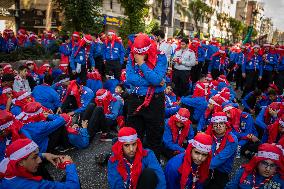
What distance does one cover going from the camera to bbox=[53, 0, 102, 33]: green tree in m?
12.5

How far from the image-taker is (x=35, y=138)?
14.2ft

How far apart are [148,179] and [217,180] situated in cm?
129

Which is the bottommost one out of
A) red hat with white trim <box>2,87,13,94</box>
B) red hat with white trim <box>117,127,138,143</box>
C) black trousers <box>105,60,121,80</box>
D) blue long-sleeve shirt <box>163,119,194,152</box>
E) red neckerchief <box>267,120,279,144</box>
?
blue long-sleeve shirt <box>163,119,194,152</box>

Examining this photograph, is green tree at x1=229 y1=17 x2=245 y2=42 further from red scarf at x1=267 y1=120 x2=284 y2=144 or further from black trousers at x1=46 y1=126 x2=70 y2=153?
black trousers at x1=46 y1=126 x2=70 y2=153

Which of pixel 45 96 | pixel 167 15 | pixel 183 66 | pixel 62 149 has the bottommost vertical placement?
pixel 62 149

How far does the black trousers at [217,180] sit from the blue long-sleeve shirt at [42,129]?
101 inches

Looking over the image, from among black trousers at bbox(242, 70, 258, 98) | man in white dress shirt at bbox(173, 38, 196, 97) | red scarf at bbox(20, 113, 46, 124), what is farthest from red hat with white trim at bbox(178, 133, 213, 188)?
black trousers at bbox(242, 70, 258, 98)

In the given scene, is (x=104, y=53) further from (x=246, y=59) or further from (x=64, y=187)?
(x=64, y=187)

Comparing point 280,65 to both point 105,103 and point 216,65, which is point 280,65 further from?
point 105,103

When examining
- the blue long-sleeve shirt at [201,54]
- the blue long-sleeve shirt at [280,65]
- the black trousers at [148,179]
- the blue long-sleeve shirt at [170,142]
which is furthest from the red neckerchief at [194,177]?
the blue long-sleeve shirt at [201,54]

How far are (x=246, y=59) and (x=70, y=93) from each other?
6.97 metres

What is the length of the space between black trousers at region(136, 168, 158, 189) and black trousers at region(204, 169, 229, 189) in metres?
1.01

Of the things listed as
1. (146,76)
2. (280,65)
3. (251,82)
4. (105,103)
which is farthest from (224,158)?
(280,65)

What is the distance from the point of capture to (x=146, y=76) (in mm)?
3287
